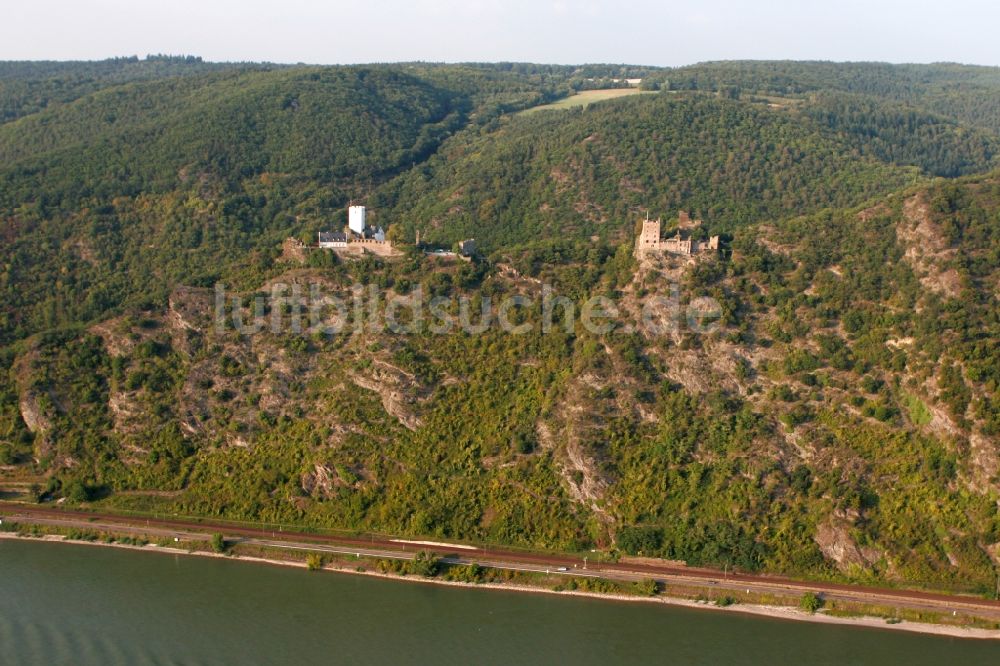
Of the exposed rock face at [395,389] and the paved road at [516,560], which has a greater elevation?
the exposed rock face at [395,389]

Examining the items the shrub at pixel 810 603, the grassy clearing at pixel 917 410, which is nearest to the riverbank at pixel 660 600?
the shrub at pixel 810 603

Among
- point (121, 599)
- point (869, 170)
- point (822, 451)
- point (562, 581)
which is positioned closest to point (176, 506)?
point (121, 599)

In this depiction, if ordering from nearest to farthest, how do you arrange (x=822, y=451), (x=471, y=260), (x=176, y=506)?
(x=822, y=451)
(x=176, y=506)
(x=471, y=260)

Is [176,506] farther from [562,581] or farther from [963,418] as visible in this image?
[963,418]

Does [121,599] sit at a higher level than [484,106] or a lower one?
lower

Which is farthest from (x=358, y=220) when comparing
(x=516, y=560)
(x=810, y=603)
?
(x=810, y=603)

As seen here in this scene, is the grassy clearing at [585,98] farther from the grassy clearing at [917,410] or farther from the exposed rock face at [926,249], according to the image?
the grassy clearing at [917,410]

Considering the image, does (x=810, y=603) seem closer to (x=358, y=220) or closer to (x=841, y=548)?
(x=841, y=548)
